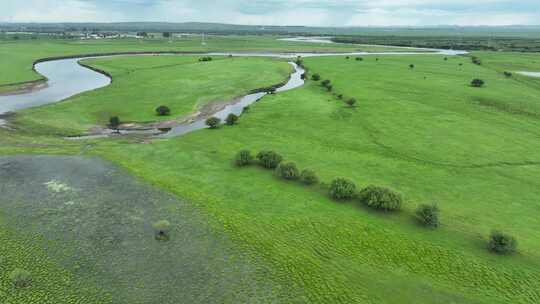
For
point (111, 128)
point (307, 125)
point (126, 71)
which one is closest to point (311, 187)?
point (307, 125)

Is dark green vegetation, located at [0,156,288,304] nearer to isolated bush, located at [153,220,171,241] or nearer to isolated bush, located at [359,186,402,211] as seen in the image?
isolated bush, located at [153,220,171,241]

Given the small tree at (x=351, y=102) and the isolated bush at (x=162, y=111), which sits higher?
the small tree at (x=351, y=102)

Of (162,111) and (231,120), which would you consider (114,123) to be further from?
(231,120)

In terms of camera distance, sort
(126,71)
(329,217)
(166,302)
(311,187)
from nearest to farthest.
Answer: (166,302), (329,217), (311,187), (126,71)

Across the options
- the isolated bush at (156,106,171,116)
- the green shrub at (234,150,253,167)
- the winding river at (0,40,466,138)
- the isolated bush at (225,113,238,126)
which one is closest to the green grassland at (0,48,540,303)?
the green shrub at (234,150,253,167)

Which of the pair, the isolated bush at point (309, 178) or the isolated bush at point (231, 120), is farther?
the isolated bush at point (231, 120)

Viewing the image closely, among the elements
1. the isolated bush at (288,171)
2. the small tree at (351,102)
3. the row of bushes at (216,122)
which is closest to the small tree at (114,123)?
the row of bushes at (216,122)

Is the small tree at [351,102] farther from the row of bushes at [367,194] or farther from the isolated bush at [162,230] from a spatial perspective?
the isolated bush at [162,230]

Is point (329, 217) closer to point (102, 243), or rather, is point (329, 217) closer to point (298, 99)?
point (102, 243)

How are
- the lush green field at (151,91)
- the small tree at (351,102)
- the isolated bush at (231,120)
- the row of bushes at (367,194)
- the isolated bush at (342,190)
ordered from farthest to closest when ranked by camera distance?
1. the small tree at (351,102)
2. the lush green field at (151,91)
3. the isolated bush at (231,120)
4. the isolated bush at (342,190)
5. the row of bushes at (367,194)
